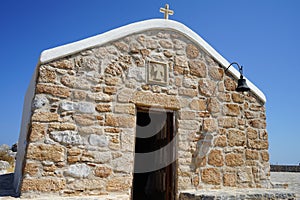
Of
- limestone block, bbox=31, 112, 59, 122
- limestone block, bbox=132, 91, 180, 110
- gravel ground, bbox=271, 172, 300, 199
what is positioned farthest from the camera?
gravel ground, bbox=271, 172, 300, 199

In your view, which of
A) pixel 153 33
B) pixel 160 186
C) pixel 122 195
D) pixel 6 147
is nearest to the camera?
pixel 122 195

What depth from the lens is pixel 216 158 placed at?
454 cm

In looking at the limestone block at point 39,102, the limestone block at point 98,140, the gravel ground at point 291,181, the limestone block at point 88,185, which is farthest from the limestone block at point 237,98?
Result: the limestone block at point 39,102

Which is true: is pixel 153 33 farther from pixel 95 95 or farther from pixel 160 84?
pixel 95 95

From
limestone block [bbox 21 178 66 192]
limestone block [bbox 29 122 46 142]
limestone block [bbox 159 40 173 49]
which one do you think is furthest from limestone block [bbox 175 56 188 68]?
limestone block [bbox 21 178 66 192]

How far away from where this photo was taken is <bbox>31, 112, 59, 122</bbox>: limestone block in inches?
140

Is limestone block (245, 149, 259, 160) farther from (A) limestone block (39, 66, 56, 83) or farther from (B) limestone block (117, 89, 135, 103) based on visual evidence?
(A) limestone block (39, 66, 56, 83)

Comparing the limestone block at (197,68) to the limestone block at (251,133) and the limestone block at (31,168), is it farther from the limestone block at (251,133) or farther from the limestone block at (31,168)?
the limestone block at (31,168)

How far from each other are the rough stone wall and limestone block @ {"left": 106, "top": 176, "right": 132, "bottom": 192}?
0.01 m

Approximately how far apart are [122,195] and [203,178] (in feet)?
4.68

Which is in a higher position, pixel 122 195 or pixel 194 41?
pixel 194 41

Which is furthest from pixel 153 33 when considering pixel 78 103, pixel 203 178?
pixel 203 178

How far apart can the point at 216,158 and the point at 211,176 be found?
0.32 metres

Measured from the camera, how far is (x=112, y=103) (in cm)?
402
